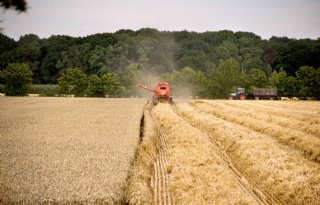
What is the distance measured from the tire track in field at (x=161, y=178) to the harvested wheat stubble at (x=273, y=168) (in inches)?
119

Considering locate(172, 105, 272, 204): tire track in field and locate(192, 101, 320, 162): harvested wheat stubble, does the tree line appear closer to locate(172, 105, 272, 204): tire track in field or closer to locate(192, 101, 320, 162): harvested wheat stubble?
locate(192, 101, 320, 162): harvested wheat stubble

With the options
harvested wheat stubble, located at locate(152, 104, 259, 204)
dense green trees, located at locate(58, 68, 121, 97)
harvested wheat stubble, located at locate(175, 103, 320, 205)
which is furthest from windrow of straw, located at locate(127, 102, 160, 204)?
dense green trees, located at locate(58, 68, 121, 97)

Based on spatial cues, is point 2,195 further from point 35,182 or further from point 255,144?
point 255,144

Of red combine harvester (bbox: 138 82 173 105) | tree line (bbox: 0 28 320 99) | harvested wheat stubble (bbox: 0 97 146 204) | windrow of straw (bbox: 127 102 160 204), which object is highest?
tree line (bbox: 0 28 320 99)

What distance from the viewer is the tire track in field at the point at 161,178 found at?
10023 millimetres

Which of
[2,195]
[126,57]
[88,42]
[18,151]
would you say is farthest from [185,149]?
[88,42]

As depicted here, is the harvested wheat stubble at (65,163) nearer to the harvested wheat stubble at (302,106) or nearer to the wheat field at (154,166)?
the wheat field at (154,166)

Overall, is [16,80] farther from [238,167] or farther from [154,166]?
[238,167]

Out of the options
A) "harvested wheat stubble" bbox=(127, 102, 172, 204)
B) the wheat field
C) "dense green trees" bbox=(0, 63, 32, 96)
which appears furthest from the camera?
"dense green trees" bbox=(0, 63, 32, 96)

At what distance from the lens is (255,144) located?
625 inches

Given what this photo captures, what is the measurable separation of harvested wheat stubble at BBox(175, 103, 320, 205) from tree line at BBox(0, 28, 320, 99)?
6208 cm

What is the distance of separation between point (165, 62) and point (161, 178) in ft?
411

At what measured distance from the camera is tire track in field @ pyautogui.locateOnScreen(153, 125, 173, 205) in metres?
10.0

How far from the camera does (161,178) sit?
39.8 ft
